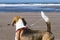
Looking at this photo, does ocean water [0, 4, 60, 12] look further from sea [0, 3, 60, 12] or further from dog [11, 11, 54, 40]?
dog [11, 11, 54, 40]

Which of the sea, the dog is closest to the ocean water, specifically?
the sea

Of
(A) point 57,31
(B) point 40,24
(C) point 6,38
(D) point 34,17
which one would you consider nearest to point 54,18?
(D) point 34,17

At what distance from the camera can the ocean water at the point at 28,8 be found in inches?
730

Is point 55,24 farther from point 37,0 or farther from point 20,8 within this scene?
point 37,0

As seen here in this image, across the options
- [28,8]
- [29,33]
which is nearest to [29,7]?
[28,8]

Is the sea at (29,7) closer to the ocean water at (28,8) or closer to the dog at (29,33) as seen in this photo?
the ocean water at (28,8)

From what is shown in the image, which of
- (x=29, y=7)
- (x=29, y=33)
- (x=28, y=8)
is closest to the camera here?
(x=29, y=33)

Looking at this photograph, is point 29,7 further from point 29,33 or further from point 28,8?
point 29,33

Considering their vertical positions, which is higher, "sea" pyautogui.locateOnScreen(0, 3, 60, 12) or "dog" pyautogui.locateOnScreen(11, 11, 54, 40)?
"sea" pyautogui.locateOnScreen(0, 3, 60, 12)

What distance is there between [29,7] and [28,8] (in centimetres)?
37

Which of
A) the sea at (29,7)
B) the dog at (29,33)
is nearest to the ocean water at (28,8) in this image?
the sea at (29,7)

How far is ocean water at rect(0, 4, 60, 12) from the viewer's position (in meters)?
18.6

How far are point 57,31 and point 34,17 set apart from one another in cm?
392

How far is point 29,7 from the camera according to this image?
63.1 ft
